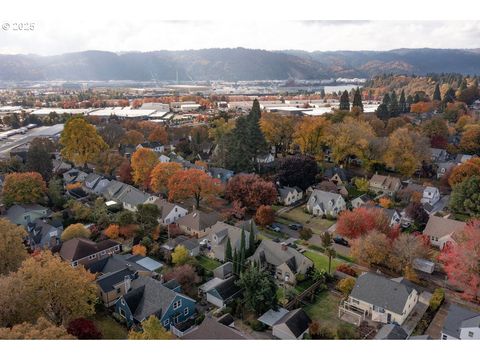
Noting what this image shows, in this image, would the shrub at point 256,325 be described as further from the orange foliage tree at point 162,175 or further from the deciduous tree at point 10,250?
the orange foliage tree at point 162,175

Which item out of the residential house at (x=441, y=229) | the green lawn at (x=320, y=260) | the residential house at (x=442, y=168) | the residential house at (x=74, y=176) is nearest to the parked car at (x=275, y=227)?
the green lawn at (x=320, y=260)

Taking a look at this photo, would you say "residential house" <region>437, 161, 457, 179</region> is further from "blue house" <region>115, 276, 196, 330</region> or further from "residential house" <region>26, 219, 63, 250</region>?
"residential house" <region>26, 219, 63, 250</region>

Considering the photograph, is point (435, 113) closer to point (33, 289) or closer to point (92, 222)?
point (92, 222)

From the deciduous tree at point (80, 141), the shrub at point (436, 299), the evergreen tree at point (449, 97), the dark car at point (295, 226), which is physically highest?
the evergreen tree at point (449, 97)

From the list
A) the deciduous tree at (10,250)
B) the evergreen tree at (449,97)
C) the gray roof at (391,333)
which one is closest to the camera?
the gray roof at (391,333)

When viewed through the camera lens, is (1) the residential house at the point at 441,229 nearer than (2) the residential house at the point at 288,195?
Yes
